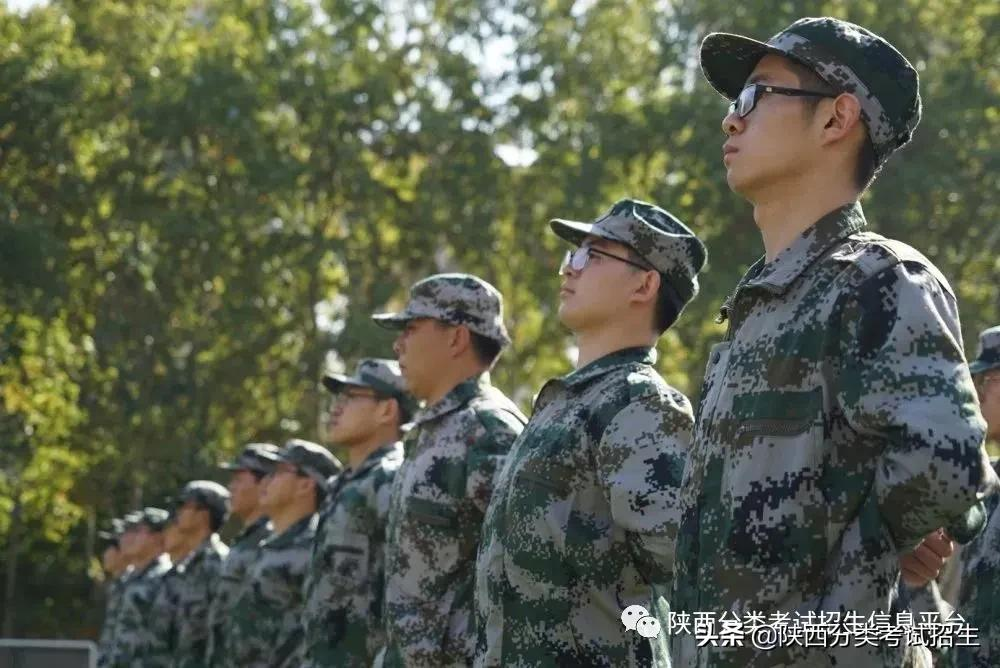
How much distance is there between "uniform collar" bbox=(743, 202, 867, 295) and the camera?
377 cm

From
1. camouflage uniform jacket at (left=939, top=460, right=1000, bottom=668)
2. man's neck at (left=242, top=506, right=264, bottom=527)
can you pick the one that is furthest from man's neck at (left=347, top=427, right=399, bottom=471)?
camouflage uniform jacket at (left=939, top=460, right=1000, bottom=668)

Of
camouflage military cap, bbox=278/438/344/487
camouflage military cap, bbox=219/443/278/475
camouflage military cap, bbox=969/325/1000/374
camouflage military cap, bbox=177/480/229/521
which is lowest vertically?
camouflage military cap, bbox=969/325/1000/374

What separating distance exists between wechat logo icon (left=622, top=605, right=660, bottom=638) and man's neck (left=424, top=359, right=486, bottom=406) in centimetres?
265

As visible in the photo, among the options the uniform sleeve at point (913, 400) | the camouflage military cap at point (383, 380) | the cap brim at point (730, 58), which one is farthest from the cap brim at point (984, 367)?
the uniform sleeve at point (913, 400)

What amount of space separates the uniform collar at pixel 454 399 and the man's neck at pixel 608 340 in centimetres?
157

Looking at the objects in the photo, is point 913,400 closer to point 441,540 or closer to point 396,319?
point 441,540

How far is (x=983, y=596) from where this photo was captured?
6.65 metres

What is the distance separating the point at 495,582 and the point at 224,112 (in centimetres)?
1993

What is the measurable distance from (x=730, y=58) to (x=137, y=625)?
42.5 feet

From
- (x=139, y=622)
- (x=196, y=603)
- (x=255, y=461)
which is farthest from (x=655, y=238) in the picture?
(x=139, y=622)

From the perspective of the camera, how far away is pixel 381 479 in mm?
8938

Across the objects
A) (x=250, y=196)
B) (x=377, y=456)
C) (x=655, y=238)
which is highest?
(x=250, y=196)

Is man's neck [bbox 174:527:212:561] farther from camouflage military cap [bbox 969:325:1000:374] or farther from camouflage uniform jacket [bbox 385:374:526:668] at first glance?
camouflage military cap [bbox 969:325:1000:374]

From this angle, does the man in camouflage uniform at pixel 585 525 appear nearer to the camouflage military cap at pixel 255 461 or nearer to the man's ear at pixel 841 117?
the man's ear at pixel 841 117
